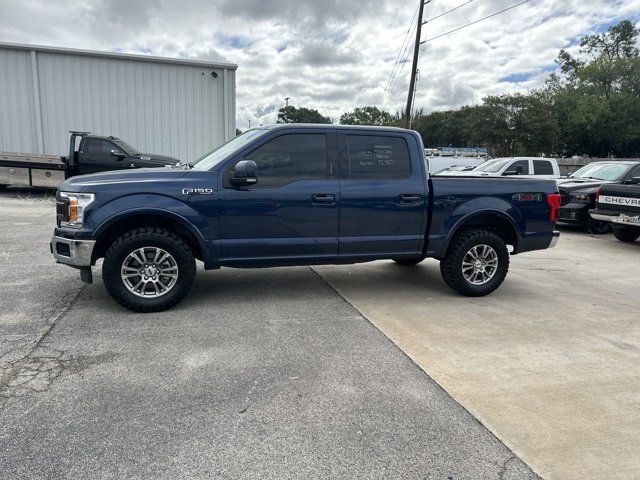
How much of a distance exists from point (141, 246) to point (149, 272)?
0.28 metres

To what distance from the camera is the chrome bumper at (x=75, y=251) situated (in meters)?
4.73

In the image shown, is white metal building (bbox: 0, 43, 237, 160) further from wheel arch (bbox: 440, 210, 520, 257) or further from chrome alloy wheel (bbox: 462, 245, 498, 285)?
chrome alloy wheel (bbox: 462, 245, 498, 285)

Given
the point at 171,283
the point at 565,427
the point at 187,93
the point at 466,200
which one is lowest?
the point at 565,427

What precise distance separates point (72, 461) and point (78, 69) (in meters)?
18.4

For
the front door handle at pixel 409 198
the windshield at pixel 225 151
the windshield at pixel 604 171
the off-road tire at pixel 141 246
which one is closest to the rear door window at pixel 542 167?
the windshield at pixel 604 171

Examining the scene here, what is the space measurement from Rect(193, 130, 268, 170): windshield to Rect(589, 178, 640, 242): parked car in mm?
7554

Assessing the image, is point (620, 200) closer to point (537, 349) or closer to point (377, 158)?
point (377, 158)

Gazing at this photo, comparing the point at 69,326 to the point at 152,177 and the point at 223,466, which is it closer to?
the point at 152,177

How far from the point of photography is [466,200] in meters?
5.79

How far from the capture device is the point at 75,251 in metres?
4.74

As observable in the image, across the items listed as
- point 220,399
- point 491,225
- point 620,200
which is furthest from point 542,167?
point 220,399

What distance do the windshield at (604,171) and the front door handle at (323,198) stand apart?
30.3ft

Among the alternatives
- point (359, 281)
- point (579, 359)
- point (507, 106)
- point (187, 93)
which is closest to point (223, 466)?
point (579, 359)

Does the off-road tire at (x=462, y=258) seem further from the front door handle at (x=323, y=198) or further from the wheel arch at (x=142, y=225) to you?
the wheel arch at (x=142, y=225)
